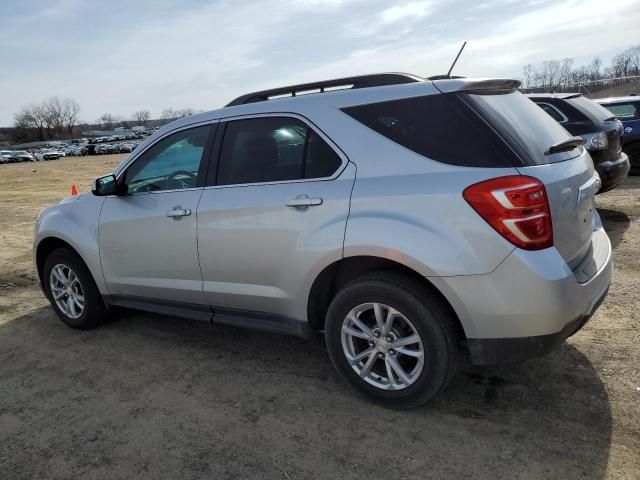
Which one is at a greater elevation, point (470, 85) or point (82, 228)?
point (470, 85)

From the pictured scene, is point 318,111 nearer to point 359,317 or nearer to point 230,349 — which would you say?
point 359,317

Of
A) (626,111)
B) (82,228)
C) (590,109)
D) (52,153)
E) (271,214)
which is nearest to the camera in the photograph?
(271,214)

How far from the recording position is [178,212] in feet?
12.6

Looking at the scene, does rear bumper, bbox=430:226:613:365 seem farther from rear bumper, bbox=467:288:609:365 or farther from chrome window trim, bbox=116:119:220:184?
chrome window trim, bbox=116:119:220:184

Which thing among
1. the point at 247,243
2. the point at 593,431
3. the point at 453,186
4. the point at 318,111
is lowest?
the point at 593,431

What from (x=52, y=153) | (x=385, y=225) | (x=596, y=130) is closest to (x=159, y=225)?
(x=385, y=225)

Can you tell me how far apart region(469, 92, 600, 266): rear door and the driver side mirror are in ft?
9.17

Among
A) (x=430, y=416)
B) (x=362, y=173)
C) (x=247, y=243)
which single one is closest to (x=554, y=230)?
(x=362, y=173)

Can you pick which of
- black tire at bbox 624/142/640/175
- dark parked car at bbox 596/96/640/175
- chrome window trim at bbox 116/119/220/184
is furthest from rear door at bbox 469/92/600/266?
black tire at bbox 624/142/640/175

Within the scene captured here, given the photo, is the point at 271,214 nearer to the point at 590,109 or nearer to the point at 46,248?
the point at 46,248

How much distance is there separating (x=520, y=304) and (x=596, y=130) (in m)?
5.80

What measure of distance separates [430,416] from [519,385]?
0.66 metres

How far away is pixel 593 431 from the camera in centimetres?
286

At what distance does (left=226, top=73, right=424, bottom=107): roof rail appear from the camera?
3.34 metres
